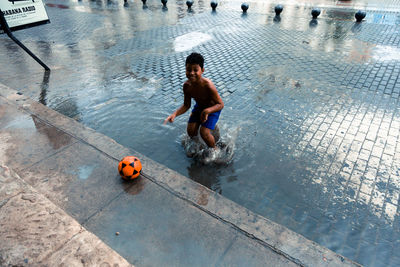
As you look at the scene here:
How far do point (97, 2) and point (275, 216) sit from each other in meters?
20.9

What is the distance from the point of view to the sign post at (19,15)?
6.94m

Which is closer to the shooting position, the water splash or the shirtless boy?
the shirtless boy

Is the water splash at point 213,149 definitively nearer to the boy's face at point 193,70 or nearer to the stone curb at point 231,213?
the stone curb at point 231,213

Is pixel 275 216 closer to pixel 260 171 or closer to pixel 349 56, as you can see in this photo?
pixel 260 171

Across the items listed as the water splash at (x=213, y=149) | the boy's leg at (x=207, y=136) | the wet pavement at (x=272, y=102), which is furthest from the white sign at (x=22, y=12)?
the boy's leg at (x=207, y=136)

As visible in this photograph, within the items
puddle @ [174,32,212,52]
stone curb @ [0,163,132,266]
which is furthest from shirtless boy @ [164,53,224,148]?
puddle @ [174,32,212,52]

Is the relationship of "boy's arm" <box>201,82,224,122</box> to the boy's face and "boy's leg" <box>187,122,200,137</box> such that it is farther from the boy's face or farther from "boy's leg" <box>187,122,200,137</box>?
"boy's leg" <box>187,122,200,137</box>

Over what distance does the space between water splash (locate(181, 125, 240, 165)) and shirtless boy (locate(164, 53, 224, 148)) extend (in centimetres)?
16

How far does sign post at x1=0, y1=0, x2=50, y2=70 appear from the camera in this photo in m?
6.94

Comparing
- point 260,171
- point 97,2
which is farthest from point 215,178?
point 97,2

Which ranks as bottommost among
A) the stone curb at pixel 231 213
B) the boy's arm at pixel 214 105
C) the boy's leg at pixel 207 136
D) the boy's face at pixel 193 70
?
the stone curb at pixel 231 213

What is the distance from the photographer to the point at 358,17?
1198 cm

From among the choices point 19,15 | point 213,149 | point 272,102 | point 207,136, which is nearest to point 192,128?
point 207,136

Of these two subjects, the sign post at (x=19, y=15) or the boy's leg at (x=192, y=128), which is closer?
the boy's leg at (x=192, y=128)
